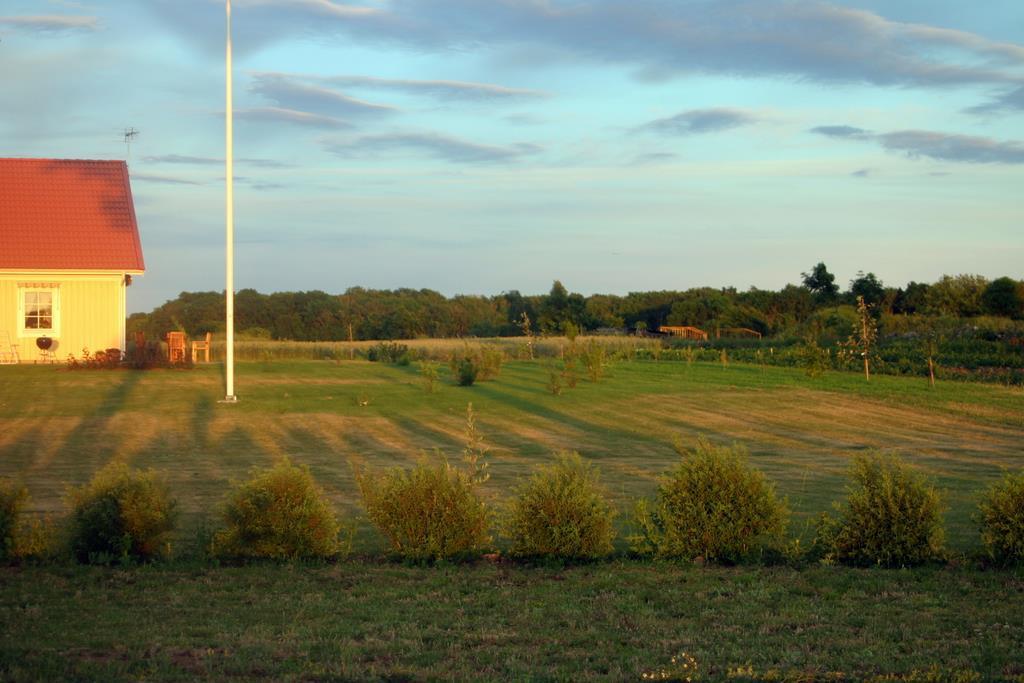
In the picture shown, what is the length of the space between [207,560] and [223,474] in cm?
548

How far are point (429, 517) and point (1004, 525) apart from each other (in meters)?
4.41

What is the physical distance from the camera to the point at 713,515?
7.99 m

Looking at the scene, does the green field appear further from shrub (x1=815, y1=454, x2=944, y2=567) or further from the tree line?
the tree line

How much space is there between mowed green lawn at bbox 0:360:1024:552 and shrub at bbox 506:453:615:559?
1.38 meters

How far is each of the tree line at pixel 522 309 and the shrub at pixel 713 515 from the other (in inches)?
1603

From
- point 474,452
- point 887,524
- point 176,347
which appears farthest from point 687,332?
point 887,524

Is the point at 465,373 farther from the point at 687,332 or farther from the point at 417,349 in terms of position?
the point at 687,332

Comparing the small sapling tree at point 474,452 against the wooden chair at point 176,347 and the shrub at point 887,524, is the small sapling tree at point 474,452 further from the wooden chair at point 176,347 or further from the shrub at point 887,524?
the wooden chair at point 176,347

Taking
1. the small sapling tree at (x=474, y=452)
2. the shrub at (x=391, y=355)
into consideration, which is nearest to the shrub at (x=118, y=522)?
the small sapling tree at (x=474, y=452)

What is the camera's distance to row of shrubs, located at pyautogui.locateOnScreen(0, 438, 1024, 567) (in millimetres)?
7840

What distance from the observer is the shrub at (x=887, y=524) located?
25.5 feet

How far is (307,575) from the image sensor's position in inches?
294

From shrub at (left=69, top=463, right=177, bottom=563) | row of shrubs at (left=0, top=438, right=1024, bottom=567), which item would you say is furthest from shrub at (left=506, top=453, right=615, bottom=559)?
shrub at (left=69, top=463, right=177, bottom=563)

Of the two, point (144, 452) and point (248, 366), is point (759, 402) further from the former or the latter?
point (248, 366)
